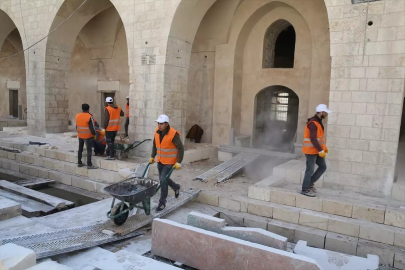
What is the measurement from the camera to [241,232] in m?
4.02

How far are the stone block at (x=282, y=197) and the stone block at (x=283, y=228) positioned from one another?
0.42 m

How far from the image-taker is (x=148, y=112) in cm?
821

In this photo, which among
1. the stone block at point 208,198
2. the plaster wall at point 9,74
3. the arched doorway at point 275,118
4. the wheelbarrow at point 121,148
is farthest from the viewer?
the plaster wall at point 9,74

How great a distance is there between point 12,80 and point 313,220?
724 inches

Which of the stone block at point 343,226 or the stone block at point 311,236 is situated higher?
the stone block at point 343,226

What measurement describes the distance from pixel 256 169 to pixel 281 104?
10.4ft

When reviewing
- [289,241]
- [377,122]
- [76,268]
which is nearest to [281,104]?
[377,122]

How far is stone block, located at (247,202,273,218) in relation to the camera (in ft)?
17.3

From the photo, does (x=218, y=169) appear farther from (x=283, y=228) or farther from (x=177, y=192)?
(x=283, y=228)

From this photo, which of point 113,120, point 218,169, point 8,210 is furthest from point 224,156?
point 8,210

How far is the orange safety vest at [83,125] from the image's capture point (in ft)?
23.5

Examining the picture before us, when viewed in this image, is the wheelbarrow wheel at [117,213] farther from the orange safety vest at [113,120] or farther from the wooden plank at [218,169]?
the orange safety vest at [113,120]

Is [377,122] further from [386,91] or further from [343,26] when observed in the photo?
[343,26]

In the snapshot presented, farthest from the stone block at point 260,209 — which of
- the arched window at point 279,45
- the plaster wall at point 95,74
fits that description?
the plaster wall at point 95,74
